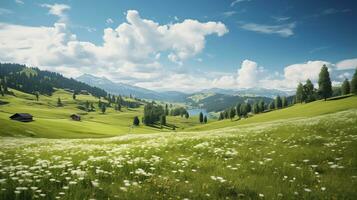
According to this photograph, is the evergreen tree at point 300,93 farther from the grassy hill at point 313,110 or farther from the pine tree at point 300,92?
the grassy hill at point 313,110

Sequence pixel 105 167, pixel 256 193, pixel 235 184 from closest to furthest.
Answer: pixel 256 193, pixel 235 184, pixel 105 167

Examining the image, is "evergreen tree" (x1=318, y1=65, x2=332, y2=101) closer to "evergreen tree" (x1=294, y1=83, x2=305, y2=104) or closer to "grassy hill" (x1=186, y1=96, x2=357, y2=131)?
"grassy hill" (x1=186, y1=96, x2=357, y2=131)

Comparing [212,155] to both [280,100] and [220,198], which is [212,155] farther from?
[280,100]

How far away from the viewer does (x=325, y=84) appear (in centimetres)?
11394

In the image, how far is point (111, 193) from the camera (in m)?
8.38

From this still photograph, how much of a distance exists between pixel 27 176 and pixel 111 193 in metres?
3.24

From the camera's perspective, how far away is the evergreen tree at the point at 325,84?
11338 cm

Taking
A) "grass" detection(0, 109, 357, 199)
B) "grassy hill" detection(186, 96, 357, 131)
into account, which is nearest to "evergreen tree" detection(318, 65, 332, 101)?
"grassy hill" detection(186, 96, 357, 131)

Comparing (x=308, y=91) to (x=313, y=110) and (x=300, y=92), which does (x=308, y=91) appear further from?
(x=313, y=110)

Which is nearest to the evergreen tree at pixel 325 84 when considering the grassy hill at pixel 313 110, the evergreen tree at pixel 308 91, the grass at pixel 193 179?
the grassy hill at pixel 313 110

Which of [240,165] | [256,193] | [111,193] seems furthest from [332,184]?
[111,193]

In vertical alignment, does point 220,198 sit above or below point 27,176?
below

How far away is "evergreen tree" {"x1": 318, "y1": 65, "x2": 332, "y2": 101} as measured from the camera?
372 ft

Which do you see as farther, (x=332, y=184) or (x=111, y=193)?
(x=332, y=184)
